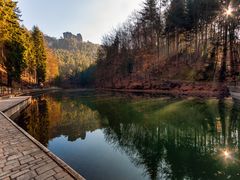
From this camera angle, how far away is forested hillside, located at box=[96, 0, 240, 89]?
2995 cm

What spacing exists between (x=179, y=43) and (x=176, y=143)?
36992 millimetres

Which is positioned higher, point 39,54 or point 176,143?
point 39,54

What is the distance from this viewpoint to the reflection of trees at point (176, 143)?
540 centimetres

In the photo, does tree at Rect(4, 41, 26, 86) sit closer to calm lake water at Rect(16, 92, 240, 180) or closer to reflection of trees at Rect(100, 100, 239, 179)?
calm lake water at Rect(16, 92, 240, 180)

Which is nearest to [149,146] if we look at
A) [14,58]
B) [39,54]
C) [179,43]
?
[14,58]

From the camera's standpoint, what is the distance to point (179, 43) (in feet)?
134

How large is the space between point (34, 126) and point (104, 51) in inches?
1968

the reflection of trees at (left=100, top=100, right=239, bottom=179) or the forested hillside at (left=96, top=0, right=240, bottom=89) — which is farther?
the forested hillside at (left=96, top=0, right=240, bottom=89)

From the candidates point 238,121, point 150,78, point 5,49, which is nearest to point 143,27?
point 150,78

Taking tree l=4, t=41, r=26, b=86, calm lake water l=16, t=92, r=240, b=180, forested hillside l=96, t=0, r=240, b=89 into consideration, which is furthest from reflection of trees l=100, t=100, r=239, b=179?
tree l=4, t=41, r=26, b=86

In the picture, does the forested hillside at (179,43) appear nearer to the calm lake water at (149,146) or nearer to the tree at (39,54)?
the tree at (39,54)

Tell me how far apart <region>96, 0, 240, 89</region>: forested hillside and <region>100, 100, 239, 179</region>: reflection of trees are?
71.4 ft

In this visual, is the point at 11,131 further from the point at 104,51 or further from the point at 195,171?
the point at 104,51

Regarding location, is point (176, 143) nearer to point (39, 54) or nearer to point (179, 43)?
point (179, 43)
